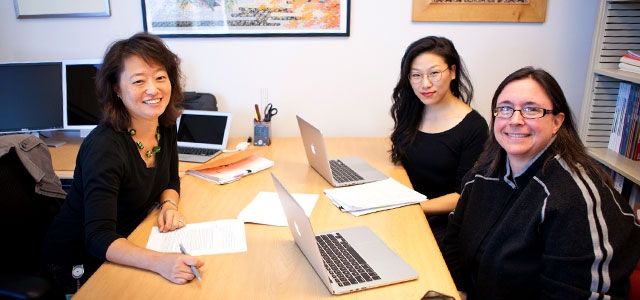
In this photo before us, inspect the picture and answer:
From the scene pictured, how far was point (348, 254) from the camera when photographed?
4.20 feet

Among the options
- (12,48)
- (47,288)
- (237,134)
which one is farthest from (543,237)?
(12,48)

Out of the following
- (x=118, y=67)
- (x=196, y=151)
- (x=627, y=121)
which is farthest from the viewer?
(x=196, y=151)

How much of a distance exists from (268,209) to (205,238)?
0.27 meters

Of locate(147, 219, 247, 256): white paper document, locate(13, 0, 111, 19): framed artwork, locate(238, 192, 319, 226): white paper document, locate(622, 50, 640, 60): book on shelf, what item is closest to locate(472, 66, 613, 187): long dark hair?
locate(238, 192, 319, 226): white paper document

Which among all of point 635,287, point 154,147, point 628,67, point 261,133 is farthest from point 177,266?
point 628,67

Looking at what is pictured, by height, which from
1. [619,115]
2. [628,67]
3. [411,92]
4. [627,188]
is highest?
[628,67]

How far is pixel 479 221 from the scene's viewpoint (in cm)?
145

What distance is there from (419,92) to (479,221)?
2.28ft

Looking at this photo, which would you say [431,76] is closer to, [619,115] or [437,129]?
[437,129]

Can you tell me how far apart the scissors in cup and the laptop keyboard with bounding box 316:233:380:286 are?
3.84 feet

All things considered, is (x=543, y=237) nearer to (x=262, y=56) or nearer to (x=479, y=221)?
(x=479, y=221)

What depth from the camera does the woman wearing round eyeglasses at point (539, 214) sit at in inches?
43.4

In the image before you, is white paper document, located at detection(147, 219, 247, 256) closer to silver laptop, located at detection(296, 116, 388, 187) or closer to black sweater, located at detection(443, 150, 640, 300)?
silver laptop, located at detection(296, 116, 388, 187)

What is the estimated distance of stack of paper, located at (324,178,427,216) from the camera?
158cm
